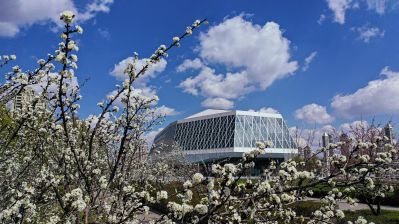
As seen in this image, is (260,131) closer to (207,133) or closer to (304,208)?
(207,133)

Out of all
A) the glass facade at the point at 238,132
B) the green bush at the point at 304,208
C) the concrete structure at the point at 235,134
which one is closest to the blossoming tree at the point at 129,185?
the green bush at the point at 304,208

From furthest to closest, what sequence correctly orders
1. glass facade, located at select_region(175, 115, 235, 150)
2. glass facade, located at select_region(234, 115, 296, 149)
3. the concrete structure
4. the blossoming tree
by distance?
glass facade, located at select_region(175, 115, 235, 150)
glass facade, located at select_region(234, 115, 296, 149)
the concrete structure
the blossoming tree

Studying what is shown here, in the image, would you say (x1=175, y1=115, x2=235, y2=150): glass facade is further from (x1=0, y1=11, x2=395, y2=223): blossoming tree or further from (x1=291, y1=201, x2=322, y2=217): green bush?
(x1=0, y1=11, x2=395, y2=223): blossoming tree

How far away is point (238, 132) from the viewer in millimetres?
77250

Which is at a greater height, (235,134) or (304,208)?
(235,134)

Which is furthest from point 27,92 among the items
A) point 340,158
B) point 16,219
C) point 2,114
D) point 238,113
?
point 238,113

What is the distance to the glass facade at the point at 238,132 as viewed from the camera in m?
77.3

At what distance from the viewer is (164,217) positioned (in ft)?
13.8

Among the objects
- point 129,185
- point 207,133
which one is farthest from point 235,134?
point 129,185

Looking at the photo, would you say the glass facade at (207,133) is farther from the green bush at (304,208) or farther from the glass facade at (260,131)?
the green bush at (304,208)

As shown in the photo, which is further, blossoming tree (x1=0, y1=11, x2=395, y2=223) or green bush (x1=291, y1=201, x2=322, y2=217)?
green bush (x1=291, y1=201, x2=322, y2=217)

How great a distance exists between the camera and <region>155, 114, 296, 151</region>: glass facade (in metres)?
77.3

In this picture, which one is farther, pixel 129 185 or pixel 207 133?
pixel 207 133

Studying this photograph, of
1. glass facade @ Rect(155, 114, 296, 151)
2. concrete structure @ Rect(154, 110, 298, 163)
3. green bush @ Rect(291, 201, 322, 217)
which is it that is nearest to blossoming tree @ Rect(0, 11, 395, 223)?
green bush @ Rect(291, 201, 322, 217)
